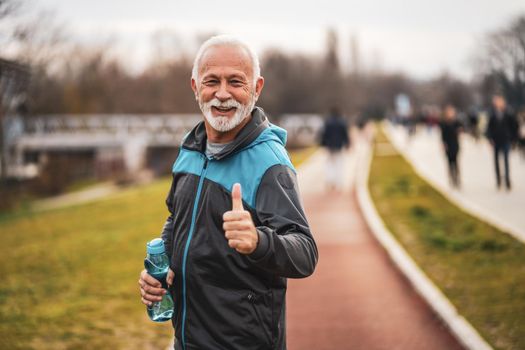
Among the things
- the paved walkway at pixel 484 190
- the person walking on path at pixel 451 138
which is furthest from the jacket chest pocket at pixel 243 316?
the person walking on path at pixel 451 138

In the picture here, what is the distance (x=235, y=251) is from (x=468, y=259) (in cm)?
604

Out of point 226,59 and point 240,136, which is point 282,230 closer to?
point 240,136

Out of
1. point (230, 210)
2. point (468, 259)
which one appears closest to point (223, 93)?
point (230, 210)

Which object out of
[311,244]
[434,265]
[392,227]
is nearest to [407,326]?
[434,265]

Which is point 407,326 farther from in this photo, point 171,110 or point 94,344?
point 171,110

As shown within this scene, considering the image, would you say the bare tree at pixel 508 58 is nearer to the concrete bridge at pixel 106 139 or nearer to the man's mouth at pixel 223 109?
the concrete bridge at pixel 106 139

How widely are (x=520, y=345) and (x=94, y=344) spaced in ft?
12.9

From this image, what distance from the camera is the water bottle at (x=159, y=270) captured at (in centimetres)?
253

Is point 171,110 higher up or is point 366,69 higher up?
point 366,69

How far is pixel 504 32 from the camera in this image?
1359 inches

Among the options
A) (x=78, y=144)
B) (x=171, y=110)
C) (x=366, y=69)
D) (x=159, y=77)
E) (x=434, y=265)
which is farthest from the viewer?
(x=366, y=69)

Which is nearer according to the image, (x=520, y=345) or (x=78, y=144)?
(x=520, y=345)

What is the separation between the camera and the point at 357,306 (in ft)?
20.4

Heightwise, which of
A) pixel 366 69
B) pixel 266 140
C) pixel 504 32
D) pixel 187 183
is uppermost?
pixel 366 69
